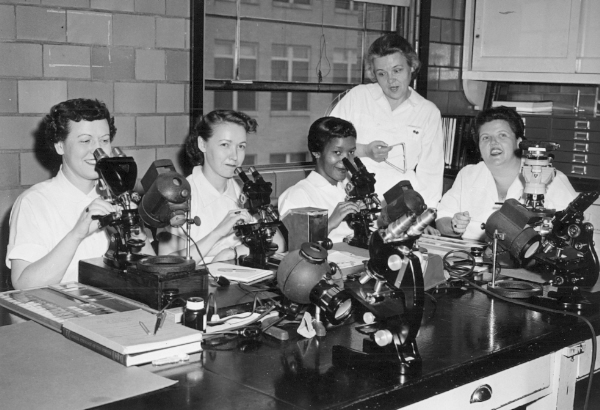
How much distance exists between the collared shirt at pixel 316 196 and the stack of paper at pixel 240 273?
32.1 inches

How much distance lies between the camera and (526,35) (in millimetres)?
4723

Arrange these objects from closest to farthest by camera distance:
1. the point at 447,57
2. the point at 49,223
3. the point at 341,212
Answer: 1. the point at 49,223
2. the point at 341,212
3. the point at 447,57

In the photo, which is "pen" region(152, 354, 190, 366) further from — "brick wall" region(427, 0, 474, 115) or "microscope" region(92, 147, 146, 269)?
"brick wall" region(427, 0, 474, 115)

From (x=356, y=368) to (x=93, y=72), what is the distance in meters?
2.35

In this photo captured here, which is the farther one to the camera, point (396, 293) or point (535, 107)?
point (535, 107)

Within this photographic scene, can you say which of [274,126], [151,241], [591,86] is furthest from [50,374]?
[591,86]

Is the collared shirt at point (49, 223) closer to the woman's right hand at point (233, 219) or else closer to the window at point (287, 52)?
the woman's right hand at point (233, 219)

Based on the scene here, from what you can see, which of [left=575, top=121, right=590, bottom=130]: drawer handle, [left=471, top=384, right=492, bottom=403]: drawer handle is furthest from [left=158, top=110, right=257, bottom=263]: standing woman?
[left=575, top=121, right=590, bottom=130]: drawer handle

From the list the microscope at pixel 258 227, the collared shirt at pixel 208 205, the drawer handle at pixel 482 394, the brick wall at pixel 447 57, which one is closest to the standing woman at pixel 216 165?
the collared shirt at pixel 208 205

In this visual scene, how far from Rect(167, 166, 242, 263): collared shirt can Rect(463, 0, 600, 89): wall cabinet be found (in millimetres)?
2472

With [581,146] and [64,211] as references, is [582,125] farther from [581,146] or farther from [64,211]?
[64,211]

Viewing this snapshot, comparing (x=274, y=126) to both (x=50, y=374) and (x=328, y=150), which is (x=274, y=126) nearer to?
(x=328, y=150)

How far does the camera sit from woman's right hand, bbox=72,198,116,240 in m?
2.23

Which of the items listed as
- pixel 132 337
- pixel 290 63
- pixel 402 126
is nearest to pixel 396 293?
pixel 132 337
